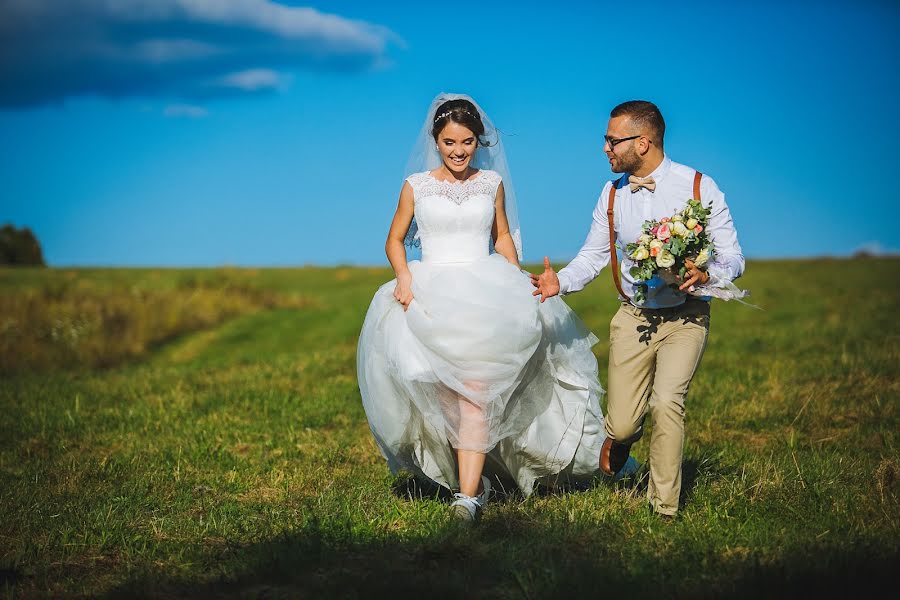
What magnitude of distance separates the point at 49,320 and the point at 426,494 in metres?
31.4

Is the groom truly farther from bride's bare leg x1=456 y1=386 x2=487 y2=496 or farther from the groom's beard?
bride's bare leg x1=456 y1=386 x2=487 y2=496

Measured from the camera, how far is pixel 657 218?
7.14 metres

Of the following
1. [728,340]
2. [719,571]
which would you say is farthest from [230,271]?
[719,571]

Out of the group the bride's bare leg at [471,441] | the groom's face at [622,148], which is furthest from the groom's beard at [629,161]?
the bride's bare leg at [471,441]

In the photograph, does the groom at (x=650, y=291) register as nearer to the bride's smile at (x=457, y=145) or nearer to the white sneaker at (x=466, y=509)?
the bride's smile at (x=457, y=145)

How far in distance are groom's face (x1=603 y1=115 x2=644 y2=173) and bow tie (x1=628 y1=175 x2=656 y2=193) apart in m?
0.08

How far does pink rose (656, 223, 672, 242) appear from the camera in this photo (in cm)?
656

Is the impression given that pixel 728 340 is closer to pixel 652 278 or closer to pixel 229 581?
pixel 652 278

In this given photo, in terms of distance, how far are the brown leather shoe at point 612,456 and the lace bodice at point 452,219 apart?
190cm

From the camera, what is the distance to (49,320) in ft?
117

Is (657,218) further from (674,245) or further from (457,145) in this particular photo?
(457,145)

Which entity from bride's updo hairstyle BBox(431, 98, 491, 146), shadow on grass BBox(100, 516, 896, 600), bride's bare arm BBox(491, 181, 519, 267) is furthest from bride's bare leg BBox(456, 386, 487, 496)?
bride's updo hairstyle BBox(431, 98, 491, 146)

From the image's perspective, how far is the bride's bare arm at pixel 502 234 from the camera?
7922mm

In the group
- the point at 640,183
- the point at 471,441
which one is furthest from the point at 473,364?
the point at 640,183
